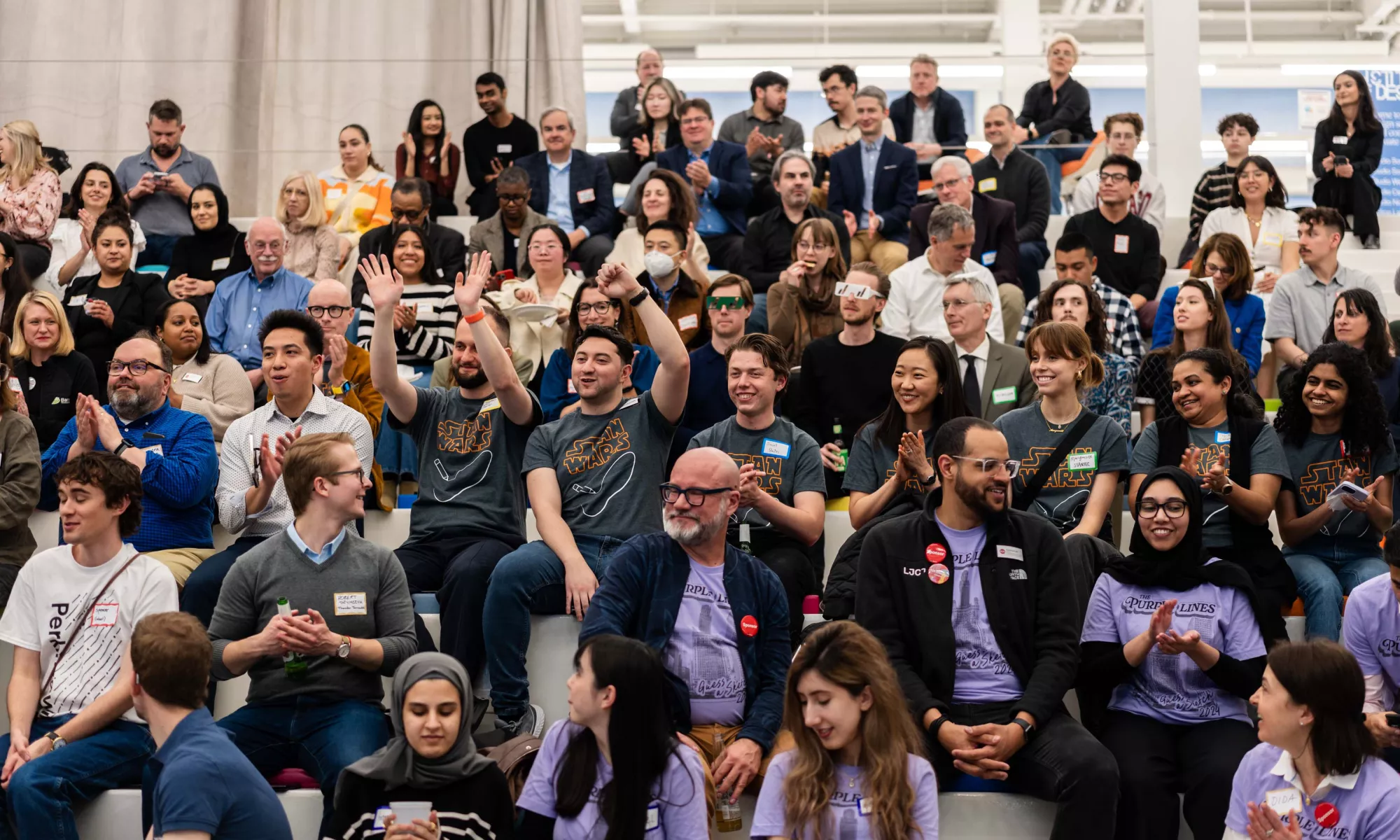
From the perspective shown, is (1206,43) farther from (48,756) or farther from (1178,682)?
(48,756)

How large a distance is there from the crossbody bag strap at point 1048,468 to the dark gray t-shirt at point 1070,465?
0.04ft

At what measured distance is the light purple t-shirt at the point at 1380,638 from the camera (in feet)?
13.4

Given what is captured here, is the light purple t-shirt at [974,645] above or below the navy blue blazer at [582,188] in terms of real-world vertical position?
below

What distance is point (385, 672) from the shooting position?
4027mm

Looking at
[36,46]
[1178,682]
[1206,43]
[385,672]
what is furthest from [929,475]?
[1206,43]

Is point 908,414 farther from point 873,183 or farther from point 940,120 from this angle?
point 940,120

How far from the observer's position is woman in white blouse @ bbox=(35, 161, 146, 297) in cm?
754

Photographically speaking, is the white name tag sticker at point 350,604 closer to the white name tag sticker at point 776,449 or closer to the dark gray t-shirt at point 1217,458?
the white name tag sticker at point 776,449

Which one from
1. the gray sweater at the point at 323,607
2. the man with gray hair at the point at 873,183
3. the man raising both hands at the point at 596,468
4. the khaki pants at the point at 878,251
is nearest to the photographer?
the gray sweater at the point at 323,607

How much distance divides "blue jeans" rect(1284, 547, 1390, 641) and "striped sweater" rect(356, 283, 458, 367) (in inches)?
145

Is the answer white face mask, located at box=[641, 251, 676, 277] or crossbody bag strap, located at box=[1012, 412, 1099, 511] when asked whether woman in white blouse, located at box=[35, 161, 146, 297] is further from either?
Result: crossbody bag strap, located at box=[1012, 412, 1099, 511]

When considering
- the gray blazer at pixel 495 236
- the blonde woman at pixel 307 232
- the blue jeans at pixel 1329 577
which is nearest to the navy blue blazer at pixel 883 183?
the gray blazer at pixel 495 236

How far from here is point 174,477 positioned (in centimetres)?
480

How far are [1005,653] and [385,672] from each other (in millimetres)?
1709
